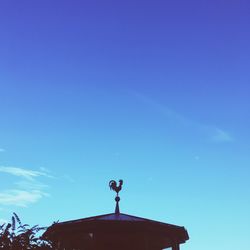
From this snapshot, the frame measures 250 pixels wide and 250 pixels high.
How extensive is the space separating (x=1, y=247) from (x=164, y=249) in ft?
17.6

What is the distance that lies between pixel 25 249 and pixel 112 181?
156 inches

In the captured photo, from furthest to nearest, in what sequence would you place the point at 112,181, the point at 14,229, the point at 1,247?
1. the point at 112,181
2. the point at 14,229
3. the point at 1,247

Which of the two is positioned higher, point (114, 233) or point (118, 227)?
point (118, 227)

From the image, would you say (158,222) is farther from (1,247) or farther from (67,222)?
(1,247)

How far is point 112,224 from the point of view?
11773 mm

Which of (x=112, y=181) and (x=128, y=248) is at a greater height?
(x=112, y=181)

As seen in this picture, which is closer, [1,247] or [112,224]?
[112,224]

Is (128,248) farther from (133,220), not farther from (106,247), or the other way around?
(133,220)

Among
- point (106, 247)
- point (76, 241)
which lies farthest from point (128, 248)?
point (76, 241)

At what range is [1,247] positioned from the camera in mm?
12547

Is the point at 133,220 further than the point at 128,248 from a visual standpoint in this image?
No

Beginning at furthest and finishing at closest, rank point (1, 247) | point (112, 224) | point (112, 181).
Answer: point (112, 181)
point (1, 247)
point (112, 224)

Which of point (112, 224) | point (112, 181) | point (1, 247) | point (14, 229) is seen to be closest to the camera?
point (112, 224)

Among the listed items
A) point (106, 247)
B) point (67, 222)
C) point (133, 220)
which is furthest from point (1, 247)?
point (133, 220)
